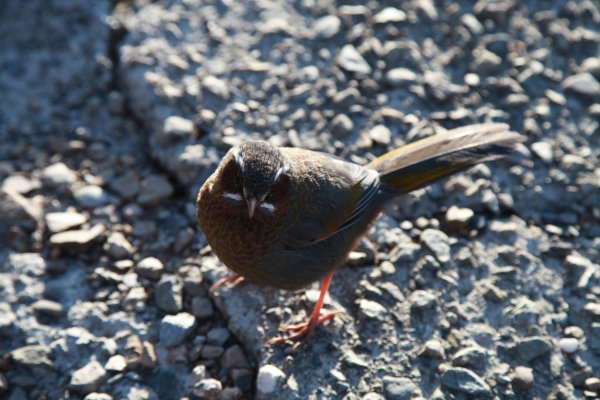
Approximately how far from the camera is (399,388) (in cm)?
446

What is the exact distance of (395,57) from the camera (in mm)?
6367

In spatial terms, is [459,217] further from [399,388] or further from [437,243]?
[399,388]

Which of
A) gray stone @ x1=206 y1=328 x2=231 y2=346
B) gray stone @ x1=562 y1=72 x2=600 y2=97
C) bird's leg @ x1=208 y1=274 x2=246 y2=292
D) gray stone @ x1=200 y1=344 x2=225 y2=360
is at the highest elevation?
gray stone @ x1=562 y1=72 x2=600 y2=97

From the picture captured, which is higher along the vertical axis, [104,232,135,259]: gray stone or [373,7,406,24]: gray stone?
[373,7,406,24]: gray stone

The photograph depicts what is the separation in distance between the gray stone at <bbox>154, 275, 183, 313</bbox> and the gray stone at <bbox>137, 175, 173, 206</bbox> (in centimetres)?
79

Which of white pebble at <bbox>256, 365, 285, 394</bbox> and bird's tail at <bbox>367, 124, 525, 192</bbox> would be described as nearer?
white pebble at <bbox>256, 365, 285, 394</bbox>

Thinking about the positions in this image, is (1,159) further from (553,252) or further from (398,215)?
(553,252)

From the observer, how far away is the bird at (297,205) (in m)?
4.45

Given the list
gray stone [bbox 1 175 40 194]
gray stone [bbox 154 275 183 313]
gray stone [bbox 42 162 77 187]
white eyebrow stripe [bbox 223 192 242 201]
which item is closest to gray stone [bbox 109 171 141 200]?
gray stone [bbox 42 162 77 187]

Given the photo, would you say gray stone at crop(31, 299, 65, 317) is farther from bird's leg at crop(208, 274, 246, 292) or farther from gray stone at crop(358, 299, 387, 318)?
gray stone at crop(358, 299, 387, 318)

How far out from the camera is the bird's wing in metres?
4.75

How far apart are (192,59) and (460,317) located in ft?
10.7

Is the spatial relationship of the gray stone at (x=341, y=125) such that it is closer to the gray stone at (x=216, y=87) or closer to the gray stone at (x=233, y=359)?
the gray stone at (x=216, y=87)

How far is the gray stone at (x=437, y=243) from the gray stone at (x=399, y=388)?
1.03 metres
